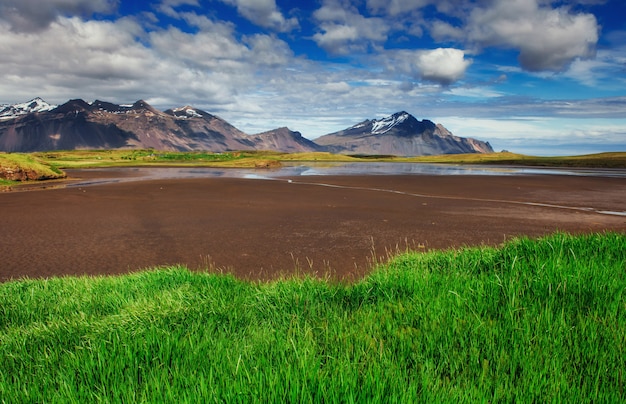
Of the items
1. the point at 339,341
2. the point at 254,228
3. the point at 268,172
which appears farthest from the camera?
the point at 268,172

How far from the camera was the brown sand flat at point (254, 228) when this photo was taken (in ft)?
32.4

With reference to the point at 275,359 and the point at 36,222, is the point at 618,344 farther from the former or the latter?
the point at 36,222

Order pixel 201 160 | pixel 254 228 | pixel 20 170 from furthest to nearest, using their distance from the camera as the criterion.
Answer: pixel 201 160
pixel 20 170
pixel 254 228

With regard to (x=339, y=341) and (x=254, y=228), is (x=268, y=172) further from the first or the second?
(x=339, y=341)

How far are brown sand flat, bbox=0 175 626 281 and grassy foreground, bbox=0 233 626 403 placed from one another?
373 cm

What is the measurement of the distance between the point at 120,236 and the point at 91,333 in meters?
9.78

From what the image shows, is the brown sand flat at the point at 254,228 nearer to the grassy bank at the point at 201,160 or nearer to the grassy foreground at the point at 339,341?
the grassy foreground at the point at 339,341

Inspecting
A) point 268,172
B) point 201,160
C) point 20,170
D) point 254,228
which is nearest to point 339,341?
point 254,228

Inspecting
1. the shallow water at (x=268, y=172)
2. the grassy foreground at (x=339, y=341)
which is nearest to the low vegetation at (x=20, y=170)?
the shallow water at (x=268, y=172)

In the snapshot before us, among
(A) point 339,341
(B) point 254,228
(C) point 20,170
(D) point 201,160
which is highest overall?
(D) point 201,160

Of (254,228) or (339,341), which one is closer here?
(339,341)

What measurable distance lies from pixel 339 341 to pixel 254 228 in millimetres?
11071

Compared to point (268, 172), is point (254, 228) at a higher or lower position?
lower

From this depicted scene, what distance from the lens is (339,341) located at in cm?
344
